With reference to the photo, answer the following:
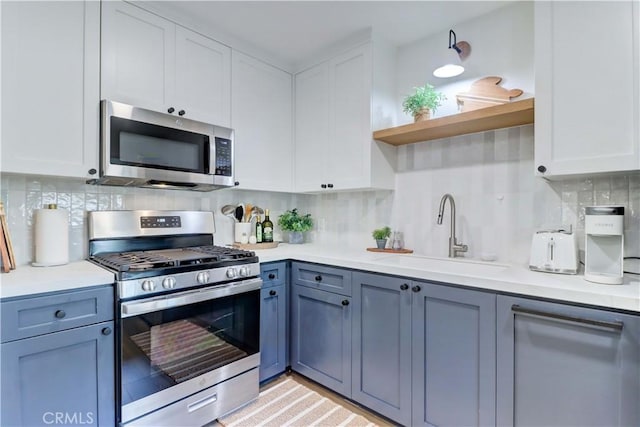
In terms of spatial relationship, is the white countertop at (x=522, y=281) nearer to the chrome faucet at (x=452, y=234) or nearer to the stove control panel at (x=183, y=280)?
the chrome faucet at (x=452, y=234)

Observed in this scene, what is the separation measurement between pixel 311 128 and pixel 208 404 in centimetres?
201

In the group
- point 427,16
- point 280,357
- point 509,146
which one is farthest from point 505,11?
point 280,357

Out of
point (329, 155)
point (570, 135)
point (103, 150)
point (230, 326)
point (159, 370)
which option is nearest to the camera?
point (570, 135)

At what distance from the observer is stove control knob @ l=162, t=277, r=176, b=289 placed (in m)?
1.54

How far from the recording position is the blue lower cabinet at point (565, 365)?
3.69 ft

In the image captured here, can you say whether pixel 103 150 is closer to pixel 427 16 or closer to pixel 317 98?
pixel 317 98

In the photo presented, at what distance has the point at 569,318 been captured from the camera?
121 cm

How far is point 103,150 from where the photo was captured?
169cm

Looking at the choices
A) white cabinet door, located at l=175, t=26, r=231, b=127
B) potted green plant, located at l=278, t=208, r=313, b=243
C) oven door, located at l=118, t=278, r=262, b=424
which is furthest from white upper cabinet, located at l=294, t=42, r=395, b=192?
oven door, located at l=118, t=278, r=262, b=424

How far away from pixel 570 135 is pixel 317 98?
1.70 m

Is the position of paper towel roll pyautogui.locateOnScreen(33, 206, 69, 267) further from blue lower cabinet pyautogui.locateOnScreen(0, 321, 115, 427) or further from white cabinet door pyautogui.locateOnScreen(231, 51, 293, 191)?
white cabinet door pyautogui.locateOnScreen(231, 51, 293, 191)

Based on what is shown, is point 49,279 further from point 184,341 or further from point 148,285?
point 184,341

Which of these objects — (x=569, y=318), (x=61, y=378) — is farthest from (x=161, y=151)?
(x=569, y=318)

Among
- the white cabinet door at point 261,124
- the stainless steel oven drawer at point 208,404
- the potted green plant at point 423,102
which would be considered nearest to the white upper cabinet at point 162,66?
the white cabinet door at point 261,124
